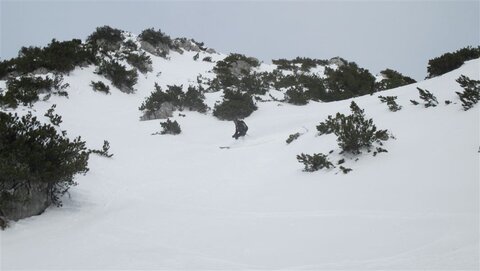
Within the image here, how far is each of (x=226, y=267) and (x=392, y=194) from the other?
337cm

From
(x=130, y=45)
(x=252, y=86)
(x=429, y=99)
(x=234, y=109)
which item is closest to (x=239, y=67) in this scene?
(x=252, y=86)

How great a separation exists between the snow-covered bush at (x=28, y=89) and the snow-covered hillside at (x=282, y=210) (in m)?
5.67

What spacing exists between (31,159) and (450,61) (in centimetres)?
1602

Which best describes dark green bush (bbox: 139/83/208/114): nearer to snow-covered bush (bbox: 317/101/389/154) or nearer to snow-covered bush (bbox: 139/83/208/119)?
snow-covered bush (bbox: 139/83/208/119)

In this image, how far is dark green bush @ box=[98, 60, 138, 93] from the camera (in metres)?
21.5

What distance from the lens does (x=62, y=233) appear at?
18.0ft

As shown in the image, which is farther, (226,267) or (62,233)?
(62,233)

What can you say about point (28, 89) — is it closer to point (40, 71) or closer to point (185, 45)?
point (40, 71)

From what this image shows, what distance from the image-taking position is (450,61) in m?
14.6

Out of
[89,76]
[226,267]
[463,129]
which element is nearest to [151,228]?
[226,267]

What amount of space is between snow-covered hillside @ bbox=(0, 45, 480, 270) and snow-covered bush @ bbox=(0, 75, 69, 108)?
5.67 metres

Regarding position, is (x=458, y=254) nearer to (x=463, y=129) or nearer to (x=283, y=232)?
(x=283, y=232)

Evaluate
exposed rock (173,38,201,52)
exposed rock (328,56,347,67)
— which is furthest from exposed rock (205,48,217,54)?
exposed rock (328,56,347,67)

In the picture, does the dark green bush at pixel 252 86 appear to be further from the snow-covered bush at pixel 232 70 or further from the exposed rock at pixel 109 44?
the exposed rock at pixel 109 44
